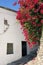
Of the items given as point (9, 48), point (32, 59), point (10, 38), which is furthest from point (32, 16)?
point (9, 48)

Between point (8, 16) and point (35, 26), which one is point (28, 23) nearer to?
point (35, 26)

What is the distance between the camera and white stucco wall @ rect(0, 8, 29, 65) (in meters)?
15.9

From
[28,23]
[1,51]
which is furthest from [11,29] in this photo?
[28,23]

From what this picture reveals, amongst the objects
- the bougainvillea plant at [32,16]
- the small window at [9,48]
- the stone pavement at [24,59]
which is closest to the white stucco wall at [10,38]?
the small window at [9,48]

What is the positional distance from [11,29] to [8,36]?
0.60 metres

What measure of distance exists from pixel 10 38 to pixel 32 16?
21.2 feet

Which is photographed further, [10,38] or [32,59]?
[10,38]

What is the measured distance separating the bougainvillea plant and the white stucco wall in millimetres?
4704

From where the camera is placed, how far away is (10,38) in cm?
1661

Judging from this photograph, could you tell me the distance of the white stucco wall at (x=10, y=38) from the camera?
15.9 metres

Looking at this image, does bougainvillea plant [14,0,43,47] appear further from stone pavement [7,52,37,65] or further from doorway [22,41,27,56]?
doorway [22,41,27,56]

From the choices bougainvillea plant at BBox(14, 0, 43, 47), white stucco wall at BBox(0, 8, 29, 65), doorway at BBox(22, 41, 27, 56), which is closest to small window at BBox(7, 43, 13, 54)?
white stucco wall at BBox(0, 8, 29, 65)

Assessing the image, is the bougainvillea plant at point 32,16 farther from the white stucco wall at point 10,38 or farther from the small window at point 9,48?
the small window at point 9,48

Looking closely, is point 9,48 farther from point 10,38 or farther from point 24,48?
point 24,48
